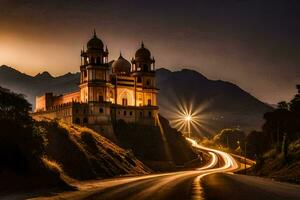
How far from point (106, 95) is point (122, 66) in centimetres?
2426

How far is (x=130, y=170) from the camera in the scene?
321 ft

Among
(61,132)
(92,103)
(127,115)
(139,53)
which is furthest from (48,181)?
(139,53)

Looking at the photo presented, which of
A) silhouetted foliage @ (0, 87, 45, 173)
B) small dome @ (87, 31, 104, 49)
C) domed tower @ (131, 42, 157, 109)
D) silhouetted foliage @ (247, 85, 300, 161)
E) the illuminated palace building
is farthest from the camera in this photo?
domed tower @ (131, 42, 157, 109)

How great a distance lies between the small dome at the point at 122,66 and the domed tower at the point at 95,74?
58.2ft

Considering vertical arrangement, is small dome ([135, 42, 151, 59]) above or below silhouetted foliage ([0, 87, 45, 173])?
above

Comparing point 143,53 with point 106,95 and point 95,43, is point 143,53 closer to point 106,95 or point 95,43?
point 95,43

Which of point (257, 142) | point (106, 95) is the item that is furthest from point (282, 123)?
point (106, 95)

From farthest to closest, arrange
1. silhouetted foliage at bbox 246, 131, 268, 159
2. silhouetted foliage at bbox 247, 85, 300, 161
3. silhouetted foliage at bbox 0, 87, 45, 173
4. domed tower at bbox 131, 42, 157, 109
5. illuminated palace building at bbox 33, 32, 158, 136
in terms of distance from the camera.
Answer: domed tower at bbox 131, 42, 157, 109
illuminated palace building at bbox 33, 32, 158, 136
silhouetted foliage at bbox 246, 131, 268, 159
silhouetted foliage at bbox 247, 85, 300, 161
silhouetted foliage at bbox 0, 87, 45, 173

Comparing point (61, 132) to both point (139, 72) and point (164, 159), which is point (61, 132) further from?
point (139, 72)

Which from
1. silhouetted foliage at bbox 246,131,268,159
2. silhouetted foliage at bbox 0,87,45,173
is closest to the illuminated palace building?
silhouetted foliage at bbox 246,131,268,159

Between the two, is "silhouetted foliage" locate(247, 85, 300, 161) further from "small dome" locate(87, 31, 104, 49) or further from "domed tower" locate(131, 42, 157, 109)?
"small dome" locate(87, 31, 104, 49)

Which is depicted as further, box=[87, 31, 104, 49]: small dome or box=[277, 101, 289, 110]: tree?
box=[87, 31, 104, 49]: small dome

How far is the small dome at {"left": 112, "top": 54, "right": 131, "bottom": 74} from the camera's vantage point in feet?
523

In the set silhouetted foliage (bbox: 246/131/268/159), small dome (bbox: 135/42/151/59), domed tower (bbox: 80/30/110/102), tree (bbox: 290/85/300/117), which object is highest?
small dome (bbox: 135/42/151/59)
